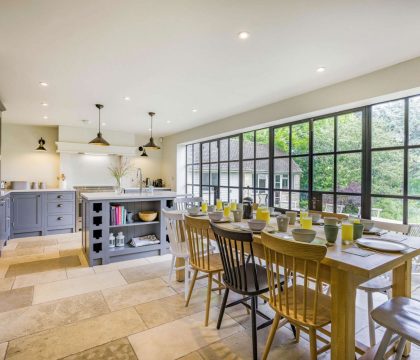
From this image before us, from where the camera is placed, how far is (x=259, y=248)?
2025mm

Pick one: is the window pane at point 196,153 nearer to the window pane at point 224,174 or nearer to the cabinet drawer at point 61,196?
the window pane at point 224,174

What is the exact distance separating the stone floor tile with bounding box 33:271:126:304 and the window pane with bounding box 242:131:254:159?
319cm

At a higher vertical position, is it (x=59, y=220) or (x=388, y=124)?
(x=388, y=124)

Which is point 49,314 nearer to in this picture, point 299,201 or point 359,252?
point 359,252

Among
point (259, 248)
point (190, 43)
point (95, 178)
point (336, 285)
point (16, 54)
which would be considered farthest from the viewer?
point (95, 178)

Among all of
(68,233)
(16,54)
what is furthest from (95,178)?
(16,54)

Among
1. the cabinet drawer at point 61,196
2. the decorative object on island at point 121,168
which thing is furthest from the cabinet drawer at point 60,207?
the decorative object on island at point 121,168

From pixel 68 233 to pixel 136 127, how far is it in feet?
9.64

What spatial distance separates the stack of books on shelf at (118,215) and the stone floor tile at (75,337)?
165 centimetres

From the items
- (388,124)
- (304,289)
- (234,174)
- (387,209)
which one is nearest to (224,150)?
(234,174)

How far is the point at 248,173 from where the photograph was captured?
5168 mm

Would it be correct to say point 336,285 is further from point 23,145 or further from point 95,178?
point 23,145

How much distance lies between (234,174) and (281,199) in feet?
4.51

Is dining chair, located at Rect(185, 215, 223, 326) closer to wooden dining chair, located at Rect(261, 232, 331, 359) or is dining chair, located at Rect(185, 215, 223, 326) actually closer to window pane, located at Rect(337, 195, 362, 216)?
wooden dining chair, located at Rect(261, 232, 331, 359)
